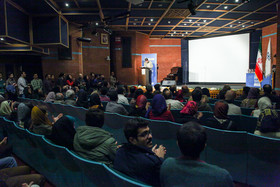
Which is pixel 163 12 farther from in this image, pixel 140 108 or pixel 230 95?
pixel 230 95

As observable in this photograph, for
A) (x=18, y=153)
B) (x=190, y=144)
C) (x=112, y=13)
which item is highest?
(x=112, y=13)

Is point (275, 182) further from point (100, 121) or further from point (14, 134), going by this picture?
point (14, 134)

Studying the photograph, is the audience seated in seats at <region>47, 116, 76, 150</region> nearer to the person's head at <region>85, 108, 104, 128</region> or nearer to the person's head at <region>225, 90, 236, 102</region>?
the person's head at <region>85, 108, 104, 128</region>

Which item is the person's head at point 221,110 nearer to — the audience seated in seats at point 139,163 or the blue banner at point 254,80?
the audience seated in seats at point 139,163

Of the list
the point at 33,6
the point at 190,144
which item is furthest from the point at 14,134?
the point at 33,6

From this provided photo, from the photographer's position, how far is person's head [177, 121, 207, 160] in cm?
112

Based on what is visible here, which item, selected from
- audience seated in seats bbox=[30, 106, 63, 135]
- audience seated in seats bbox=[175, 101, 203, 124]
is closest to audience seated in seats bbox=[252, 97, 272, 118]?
audience seated in seats bbox=[175, 101, 203, 124]

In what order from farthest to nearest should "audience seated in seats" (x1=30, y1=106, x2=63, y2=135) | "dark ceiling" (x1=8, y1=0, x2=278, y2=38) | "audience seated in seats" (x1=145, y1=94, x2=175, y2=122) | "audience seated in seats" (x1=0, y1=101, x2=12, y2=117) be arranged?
1. "dark ceiling" (x1=8, y1=0, x2=278, y2=38)
2. "audience seated in seats" (x1=0, y1=101, x2=12, y2=117)
3. "audience seated in seats" (x1=145, y1=94, x2=175, y2=122)
4. "audience seated in seats" (x1=30, y1=106, x2=63, y2=135)

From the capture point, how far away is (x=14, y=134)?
9.89 ft

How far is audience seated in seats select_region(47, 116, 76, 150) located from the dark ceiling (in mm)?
5939

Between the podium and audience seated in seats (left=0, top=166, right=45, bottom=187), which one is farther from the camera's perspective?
the podium

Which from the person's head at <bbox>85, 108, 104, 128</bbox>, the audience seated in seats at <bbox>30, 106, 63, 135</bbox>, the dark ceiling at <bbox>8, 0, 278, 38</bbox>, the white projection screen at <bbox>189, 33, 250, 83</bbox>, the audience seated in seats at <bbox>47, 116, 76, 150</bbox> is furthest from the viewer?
the white projection screen at <bbox>189, 33, 250, 83</bbox>

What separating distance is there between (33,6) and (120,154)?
7416 millimetres

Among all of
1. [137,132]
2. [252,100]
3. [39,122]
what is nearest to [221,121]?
[137,132]
